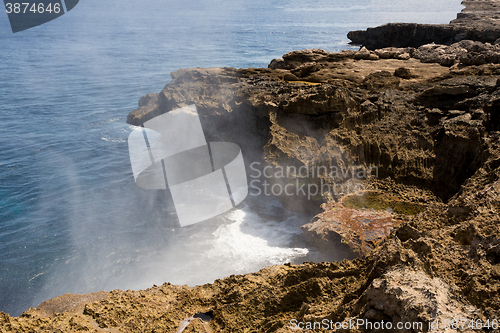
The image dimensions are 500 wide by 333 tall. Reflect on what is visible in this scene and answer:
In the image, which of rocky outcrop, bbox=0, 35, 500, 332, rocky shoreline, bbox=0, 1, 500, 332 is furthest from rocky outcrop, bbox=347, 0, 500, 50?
rocky shoreline, bbox=0, 1, 500, 332

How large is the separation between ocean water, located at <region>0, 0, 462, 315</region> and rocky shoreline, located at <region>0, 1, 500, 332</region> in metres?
2.70

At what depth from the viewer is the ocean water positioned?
11.3 metres

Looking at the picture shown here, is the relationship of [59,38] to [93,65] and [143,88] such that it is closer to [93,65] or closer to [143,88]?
[93,65]

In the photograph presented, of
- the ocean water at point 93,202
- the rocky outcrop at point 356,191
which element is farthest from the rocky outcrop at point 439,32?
the rocky outcrop at point 356,191

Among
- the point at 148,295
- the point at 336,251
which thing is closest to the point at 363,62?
the point at 336,251

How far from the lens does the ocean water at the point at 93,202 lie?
37.0 feet

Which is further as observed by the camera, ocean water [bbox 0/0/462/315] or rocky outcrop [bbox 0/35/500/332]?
ocean water [bbox 0/0/462/315]

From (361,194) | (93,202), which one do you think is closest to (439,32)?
(361,194)

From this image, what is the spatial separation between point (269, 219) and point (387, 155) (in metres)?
5.11

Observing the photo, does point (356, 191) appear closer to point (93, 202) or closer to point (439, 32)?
point (93, 202)

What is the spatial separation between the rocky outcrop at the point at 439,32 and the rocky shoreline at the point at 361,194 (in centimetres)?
1148

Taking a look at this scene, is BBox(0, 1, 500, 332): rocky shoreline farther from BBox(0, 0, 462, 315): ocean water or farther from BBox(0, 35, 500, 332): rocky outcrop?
BBox(0, 0, 462, 315): ocean water

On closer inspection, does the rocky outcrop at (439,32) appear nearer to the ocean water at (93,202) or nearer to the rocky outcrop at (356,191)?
the ocean water at (93,202)

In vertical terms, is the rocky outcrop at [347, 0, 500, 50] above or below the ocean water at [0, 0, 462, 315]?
above
